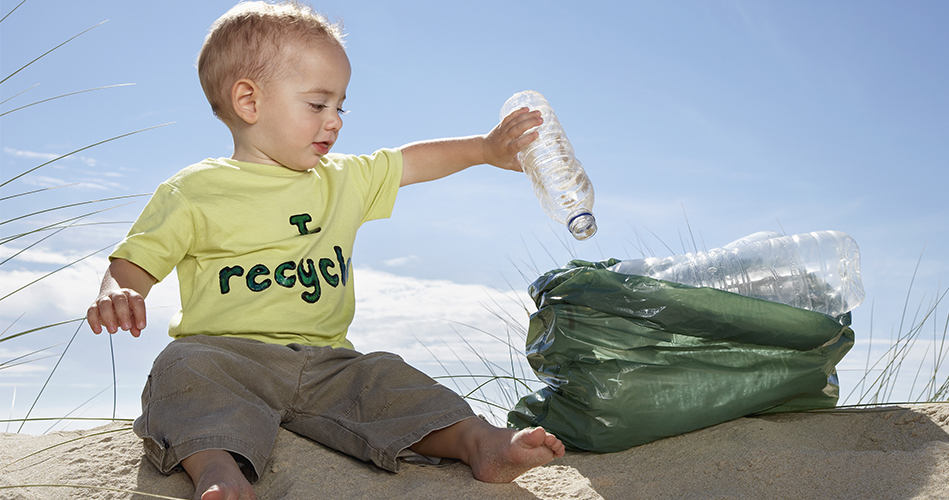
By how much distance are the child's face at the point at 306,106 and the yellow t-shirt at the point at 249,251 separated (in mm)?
109

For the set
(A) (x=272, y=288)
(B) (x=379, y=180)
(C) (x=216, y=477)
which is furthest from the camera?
(B) (x=379, y=180)

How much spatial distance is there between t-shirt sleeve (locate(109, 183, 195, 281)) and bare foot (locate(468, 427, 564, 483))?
1.09 meters

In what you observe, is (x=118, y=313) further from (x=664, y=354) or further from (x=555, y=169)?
(x=555, y=169)

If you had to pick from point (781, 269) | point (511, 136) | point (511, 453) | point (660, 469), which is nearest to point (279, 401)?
point (511, 453)

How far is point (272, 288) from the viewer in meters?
2.14

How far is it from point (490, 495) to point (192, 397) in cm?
81

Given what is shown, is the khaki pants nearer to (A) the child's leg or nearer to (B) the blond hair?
(A) the child's leg

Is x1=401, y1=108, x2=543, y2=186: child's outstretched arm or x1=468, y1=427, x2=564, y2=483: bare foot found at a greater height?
x1=401, y1=108, x2=543, y2=186: child's outstretched arm

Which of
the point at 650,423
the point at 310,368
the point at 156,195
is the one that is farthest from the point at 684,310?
the point at 156,195

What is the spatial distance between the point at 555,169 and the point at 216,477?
1.66m

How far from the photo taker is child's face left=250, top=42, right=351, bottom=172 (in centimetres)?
219

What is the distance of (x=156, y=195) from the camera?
2.14 metres

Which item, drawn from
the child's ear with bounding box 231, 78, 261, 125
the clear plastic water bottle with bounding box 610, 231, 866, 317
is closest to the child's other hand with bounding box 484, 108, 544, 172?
the clear plastic water bottle with bounding box 610, 231, 866, 317

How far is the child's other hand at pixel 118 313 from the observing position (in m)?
1.65
